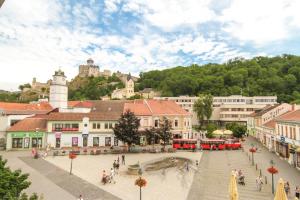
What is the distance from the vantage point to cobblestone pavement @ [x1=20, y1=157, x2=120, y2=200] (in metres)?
20.8

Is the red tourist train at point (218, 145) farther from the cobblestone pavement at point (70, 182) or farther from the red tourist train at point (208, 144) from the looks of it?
the cobblestone pavement at point (70, 182)

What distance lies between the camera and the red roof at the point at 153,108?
53.5 meters

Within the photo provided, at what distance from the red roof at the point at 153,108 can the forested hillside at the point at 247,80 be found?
2260 inches

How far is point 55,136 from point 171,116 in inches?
893

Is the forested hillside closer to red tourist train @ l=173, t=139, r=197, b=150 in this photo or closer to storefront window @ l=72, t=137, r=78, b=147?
red tourist train @ l=173, t=139, r=197, b=150

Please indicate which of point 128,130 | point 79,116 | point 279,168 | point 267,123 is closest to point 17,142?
point 79,116

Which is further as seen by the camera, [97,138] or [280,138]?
[97,138]

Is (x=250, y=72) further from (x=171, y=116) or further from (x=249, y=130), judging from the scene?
(x=171, y=116)

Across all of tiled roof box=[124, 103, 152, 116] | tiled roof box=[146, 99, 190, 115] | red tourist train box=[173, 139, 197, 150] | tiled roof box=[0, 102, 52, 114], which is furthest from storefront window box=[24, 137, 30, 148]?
red tourist train box=[173, 139, 197, 150]

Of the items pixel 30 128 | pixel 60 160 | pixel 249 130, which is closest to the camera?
pixel 60 160

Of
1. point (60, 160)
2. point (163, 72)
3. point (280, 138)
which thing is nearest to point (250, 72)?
point (163, 72)

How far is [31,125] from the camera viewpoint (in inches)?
1816

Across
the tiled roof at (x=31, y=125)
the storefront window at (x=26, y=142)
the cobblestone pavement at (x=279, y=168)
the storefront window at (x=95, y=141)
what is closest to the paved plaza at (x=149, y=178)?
the cobblestone pavement at (x=279, y=168)

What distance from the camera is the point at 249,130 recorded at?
234ft
